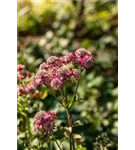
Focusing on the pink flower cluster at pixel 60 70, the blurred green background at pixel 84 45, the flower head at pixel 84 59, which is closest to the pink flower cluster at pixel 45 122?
the pink flower cluster at pixel 60 70

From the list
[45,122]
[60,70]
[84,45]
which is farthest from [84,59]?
[84,45]

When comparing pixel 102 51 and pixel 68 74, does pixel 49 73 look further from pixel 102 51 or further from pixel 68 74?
pixel 102 51

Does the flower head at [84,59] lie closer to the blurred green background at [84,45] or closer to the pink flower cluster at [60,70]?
the pink flower cluster at [60,70]

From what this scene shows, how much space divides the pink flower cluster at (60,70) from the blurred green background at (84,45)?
48 centimetres

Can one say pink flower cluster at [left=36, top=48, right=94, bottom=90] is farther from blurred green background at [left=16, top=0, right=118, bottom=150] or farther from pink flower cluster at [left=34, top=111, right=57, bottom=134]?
blurred green background at [left=16, top=0, right=118, bottom=150]

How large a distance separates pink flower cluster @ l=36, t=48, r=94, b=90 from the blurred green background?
477 mm

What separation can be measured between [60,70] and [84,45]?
3.29 metres

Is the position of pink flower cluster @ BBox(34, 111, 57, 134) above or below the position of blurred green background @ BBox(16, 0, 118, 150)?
below

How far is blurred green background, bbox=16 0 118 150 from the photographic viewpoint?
2.94 metres

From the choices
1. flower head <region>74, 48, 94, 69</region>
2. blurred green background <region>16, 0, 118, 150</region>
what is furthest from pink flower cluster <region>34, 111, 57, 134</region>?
blurred green background <region>16, 0, 118, 150</region>

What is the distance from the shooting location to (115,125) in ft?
9.57

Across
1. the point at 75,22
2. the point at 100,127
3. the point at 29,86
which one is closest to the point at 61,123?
the point at 100,127

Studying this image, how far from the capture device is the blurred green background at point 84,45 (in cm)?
294

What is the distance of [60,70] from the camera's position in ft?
5.49
